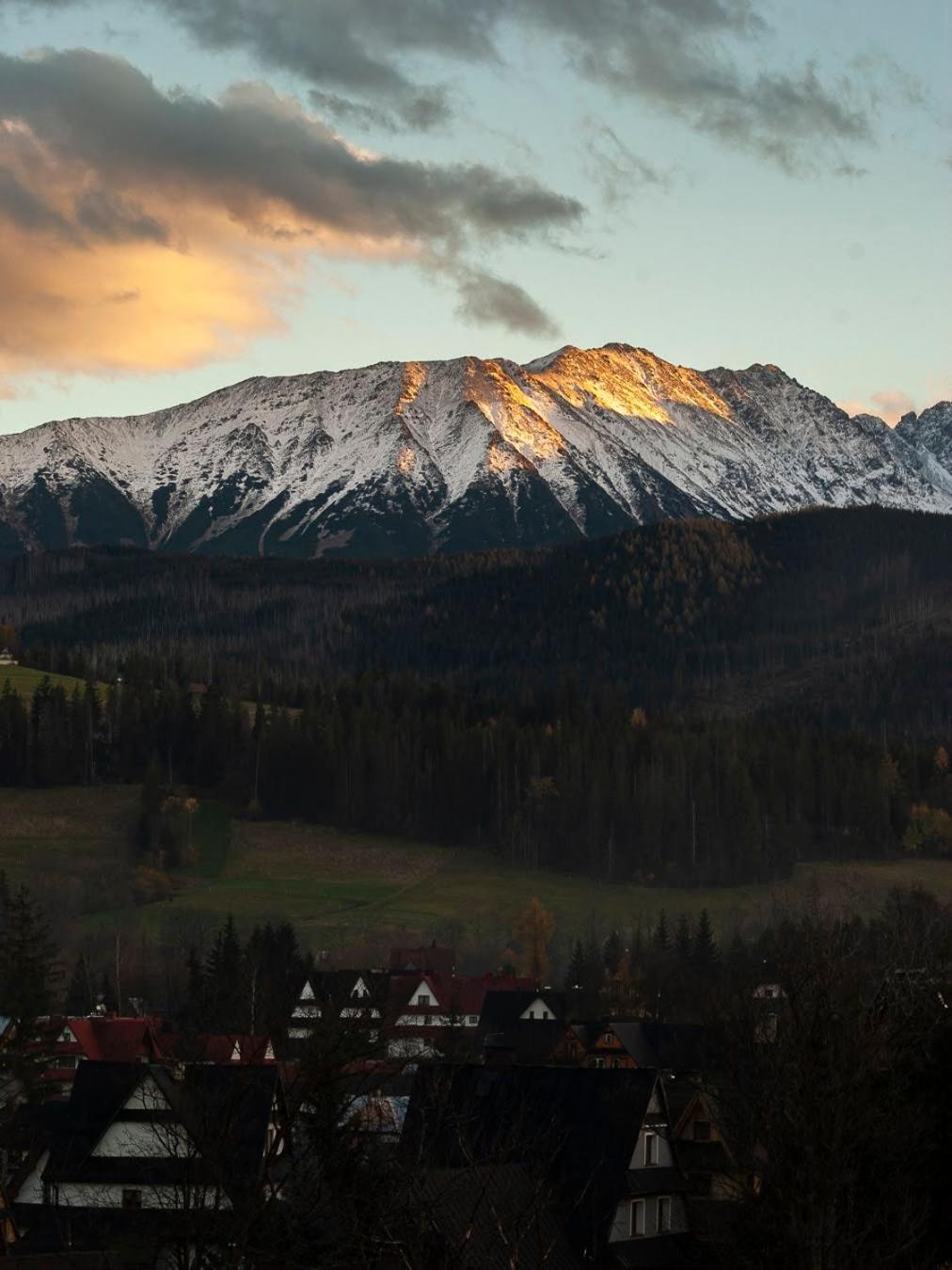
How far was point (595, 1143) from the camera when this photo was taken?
50656 millimetres

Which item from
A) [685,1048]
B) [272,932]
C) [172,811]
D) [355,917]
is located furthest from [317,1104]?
[172,811]

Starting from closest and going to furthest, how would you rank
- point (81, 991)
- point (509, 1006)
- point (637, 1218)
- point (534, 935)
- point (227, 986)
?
1. point (637, 1218)
2. point (227, 986)
3. point (509, 1006)
4. point (81, 991)
5. point (534, 935)

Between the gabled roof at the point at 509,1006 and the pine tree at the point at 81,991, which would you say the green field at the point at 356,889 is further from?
the gabled roof at the point at 509,1006

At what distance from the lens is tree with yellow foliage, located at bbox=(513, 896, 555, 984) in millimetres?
149875

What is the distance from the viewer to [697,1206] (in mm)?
54812

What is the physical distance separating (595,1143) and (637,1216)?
6.67ft

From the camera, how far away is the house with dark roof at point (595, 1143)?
158 feet

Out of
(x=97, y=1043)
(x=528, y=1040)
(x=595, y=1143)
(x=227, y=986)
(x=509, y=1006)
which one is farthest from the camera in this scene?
(x=509, y=1006)

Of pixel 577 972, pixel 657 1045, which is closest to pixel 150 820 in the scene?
pixel 577 972

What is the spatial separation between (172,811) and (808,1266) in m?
162

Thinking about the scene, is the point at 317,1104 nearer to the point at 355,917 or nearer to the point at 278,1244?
the point at 278,1244

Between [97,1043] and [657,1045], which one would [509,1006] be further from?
[97,1043]

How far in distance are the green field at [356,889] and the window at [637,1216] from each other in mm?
100972

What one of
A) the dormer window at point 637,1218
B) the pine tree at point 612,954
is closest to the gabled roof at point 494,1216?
the dormer window at point 637,1218
